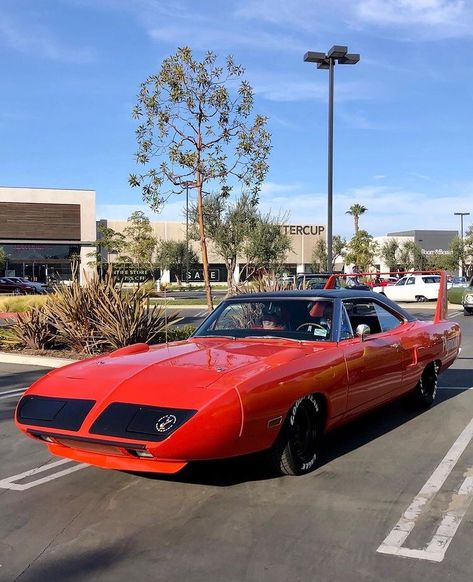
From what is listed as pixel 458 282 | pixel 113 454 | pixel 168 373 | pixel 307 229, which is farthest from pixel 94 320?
pixel 307 229

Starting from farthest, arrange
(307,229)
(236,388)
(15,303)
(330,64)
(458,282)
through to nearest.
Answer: (307,229) < (458,282) < (15,303) < (330,64) < (236,388)

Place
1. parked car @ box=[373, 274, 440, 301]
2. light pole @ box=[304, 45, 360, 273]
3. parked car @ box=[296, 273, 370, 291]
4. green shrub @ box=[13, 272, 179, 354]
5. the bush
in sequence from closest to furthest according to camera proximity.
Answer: green shrub @ box=[13, 272, 179, 354], parked car @ box=[296, 273, 370, 291], light pole @ box=[304, 45, 360, 273], the bush, parked car @ box=[373, 274, 440, 301]

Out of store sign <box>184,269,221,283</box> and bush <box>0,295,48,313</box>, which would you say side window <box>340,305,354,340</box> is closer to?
bush <box>0,295,48,313</box>

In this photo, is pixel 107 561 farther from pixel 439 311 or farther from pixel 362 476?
pixel 439 311

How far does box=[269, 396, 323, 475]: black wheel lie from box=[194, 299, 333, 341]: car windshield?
0.82 metres

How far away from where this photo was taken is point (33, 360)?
11.1 meters

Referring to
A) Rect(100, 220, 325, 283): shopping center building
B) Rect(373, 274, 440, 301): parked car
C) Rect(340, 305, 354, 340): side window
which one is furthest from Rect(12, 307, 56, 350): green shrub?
Rect(100, 220, 325, 283): shopping center building

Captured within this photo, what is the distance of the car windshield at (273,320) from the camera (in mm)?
5531

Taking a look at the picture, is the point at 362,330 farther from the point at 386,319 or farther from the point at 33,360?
the point at 33,360

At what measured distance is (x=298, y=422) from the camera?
4691 mm

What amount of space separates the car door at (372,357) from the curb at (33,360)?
5.94 meters

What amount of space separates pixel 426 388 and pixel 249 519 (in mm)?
3872

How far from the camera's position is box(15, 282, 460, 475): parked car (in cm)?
392

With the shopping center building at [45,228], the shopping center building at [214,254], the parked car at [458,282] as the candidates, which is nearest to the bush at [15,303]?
the shopping center building at [45,228]
